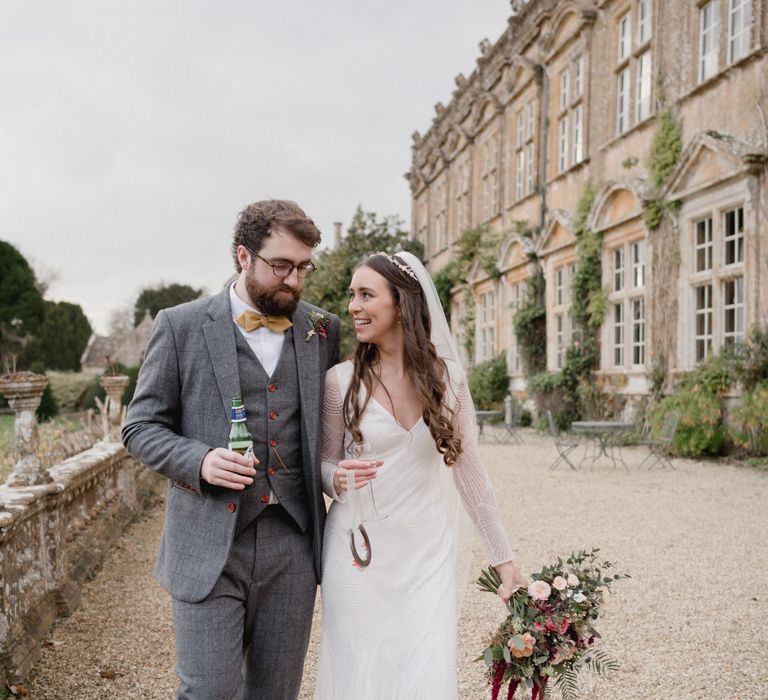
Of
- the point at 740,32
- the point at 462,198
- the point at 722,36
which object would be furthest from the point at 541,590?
the point at 462,198

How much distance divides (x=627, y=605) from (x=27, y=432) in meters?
3.52

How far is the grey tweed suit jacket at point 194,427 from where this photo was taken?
6.70ft

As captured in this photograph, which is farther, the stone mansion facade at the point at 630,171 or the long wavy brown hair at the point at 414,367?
the stone mansion facade at the point at 630,171

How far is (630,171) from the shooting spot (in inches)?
504

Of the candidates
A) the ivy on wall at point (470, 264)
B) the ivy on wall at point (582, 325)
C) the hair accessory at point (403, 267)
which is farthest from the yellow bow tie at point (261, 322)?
the ivy on wall at point (470, 264)

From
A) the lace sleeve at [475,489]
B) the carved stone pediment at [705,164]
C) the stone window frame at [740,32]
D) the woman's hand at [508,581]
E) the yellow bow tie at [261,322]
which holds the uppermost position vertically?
the stone window frame at [740,32]

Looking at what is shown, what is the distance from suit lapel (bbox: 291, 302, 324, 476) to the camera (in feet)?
7.27

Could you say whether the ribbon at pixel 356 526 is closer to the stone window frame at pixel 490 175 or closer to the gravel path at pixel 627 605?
the gravel path at pixel 627 605

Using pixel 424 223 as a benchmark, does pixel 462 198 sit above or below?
below

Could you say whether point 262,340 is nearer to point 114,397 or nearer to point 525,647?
point 525,647

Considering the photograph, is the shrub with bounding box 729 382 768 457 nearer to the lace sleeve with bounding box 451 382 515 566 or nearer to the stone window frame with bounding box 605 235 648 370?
the stone window frame with bounding box 605 235 648 370

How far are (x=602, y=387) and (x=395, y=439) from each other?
11.8 metres

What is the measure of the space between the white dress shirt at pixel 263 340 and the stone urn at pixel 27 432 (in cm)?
213

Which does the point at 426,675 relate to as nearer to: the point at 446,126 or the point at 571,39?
the point at 571,39
